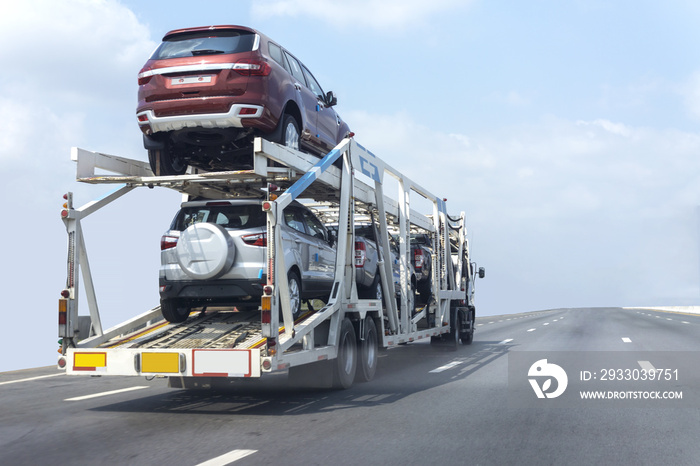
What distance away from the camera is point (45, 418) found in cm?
795

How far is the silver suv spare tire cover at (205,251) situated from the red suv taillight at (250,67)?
1.89m

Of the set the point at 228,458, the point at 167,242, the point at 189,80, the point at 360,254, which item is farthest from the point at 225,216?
the point at 228,458

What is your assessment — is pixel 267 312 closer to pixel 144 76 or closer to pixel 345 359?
pixel 345 359

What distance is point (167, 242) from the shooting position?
9.00 meters

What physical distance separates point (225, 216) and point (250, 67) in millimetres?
1865

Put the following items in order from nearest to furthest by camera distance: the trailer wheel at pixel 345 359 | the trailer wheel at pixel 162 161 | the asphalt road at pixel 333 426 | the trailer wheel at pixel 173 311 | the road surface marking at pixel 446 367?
1. the asphalt road at pixel 333 426
2. the trailer wheel at pixel 162 161
3. the trailer wheel at pixel 173 311
4. the trailer wheel at pixel 345 359
5. the road surface marking at pixel 446 367

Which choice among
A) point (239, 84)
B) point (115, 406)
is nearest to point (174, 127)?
point (239, 84)

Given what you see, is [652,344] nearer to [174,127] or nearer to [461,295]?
[461,295]

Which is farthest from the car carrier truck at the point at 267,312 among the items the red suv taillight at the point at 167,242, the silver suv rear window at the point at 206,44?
the silver suv rear window at the point at 206,44

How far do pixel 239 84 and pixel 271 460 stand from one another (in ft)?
15.6

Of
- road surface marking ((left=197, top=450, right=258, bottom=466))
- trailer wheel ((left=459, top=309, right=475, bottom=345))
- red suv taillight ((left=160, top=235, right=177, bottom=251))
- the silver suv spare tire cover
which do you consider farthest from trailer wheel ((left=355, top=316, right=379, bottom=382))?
trailer wheel ((left=459, top=309, right=475, bottom=345))

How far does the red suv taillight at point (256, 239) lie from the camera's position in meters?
8.67
